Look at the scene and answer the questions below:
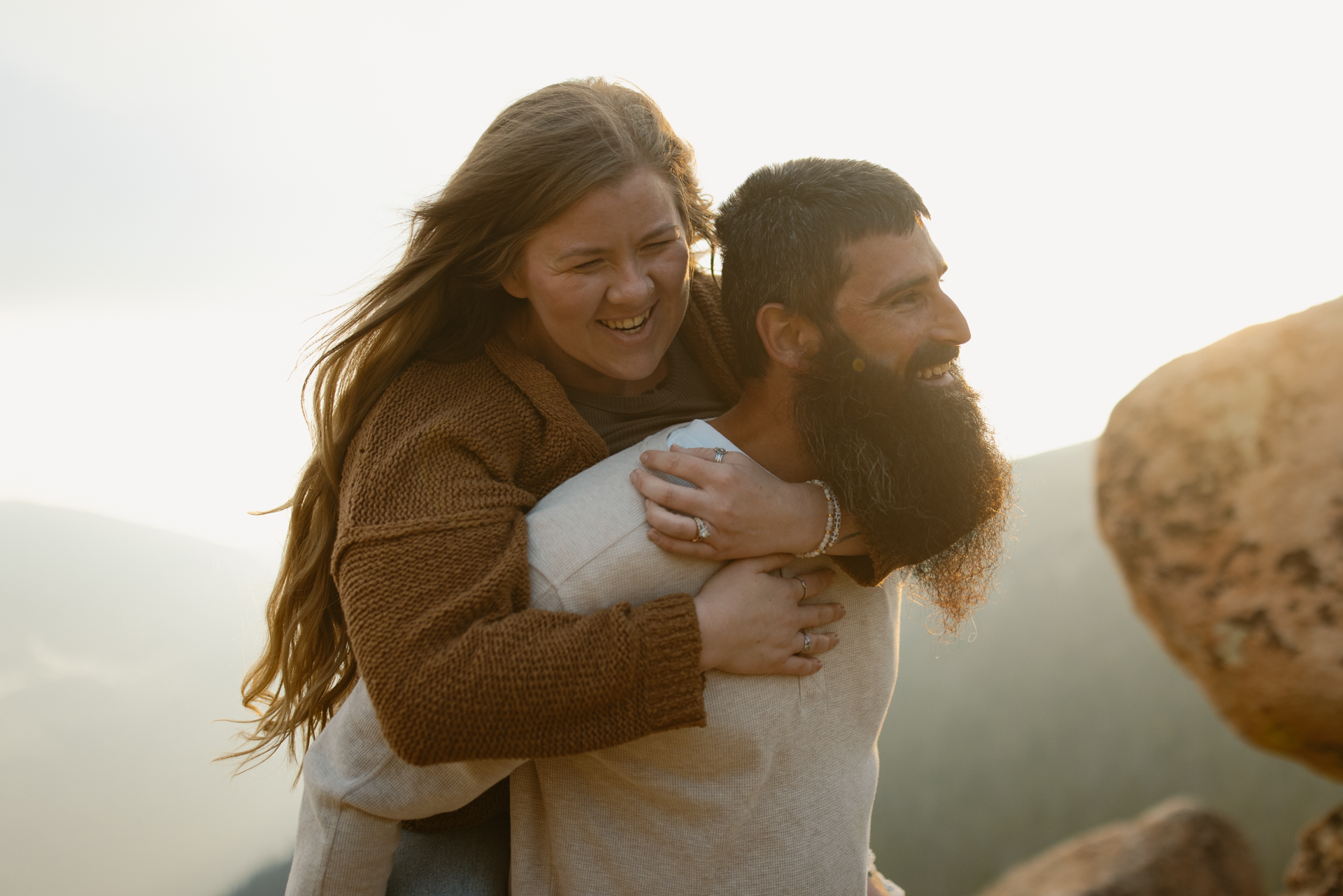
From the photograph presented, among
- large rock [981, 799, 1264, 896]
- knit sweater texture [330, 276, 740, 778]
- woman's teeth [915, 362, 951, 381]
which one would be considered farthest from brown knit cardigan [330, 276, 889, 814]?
large rock [981, 799, 1264, 896]

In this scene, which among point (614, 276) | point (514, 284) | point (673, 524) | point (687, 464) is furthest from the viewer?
point (514, 284)

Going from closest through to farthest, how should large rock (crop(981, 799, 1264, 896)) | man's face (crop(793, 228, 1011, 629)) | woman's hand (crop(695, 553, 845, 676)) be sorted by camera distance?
large rock (crop(981, 799, 1264, 896)) → woman's hand (crop(695, 553, 845, 676)) → man's face (crop(793, 228, 1011, 629))

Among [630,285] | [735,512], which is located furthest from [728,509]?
[630,285]

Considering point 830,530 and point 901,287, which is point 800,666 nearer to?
Result: point 830,530

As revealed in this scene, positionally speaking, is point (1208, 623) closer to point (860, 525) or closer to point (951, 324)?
point (860, 525)

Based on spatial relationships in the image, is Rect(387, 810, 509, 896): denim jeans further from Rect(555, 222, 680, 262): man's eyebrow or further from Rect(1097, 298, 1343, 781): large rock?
Rect(1097, 298, 1343, 781): large rock

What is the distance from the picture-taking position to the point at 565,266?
7.14 feet

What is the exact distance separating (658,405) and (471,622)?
94 centimetres

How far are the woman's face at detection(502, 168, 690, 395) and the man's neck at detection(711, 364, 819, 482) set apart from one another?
11.8 inches

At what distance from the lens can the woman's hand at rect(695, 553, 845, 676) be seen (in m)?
1.83

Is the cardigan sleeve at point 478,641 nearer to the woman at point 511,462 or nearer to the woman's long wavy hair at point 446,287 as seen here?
the woman at point 511,462

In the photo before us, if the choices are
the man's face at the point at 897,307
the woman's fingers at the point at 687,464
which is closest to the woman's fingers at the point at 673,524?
the woman's fingers at the point at 687,464

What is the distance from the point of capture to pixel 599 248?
216 centimetres

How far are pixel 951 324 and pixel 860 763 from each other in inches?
Result: 43.0
